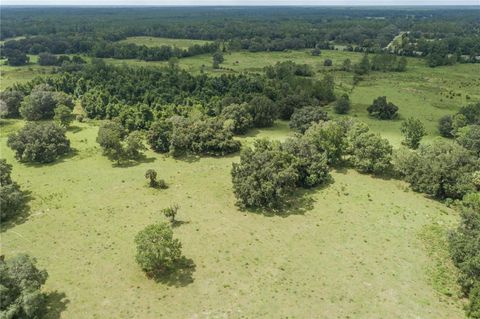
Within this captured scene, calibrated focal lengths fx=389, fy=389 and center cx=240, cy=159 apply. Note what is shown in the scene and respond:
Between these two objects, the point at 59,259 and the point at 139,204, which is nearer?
the point at 59,259

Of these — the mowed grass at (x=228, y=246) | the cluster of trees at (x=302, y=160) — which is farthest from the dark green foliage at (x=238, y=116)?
the mowed grass at (x=228, y=246)

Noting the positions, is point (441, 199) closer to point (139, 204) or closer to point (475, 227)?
point (475, 227)

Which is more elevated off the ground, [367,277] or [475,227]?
[475,227]

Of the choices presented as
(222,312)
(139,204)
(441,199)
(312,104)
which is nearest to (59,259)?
(139,204)

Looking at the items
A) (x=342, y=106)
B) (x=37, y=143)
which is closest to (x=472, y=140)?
(x=342, y=106)

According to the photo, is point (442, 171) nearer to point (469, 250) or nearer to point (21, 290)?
point (469, 250)

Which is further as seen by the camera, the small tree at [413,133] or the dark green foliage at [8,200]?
the small tree at [413,133]

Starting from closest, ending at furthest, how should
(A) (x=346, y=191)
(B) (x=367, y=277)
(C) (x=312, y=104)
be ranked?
(B) (x=367, y=277)
(A) (x=346, y=191)
(C) (x=312, y=104)

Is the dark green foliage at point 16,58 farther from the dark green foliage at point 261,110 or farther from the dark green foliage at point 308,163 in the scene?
the dark green foliage at point 308,163
